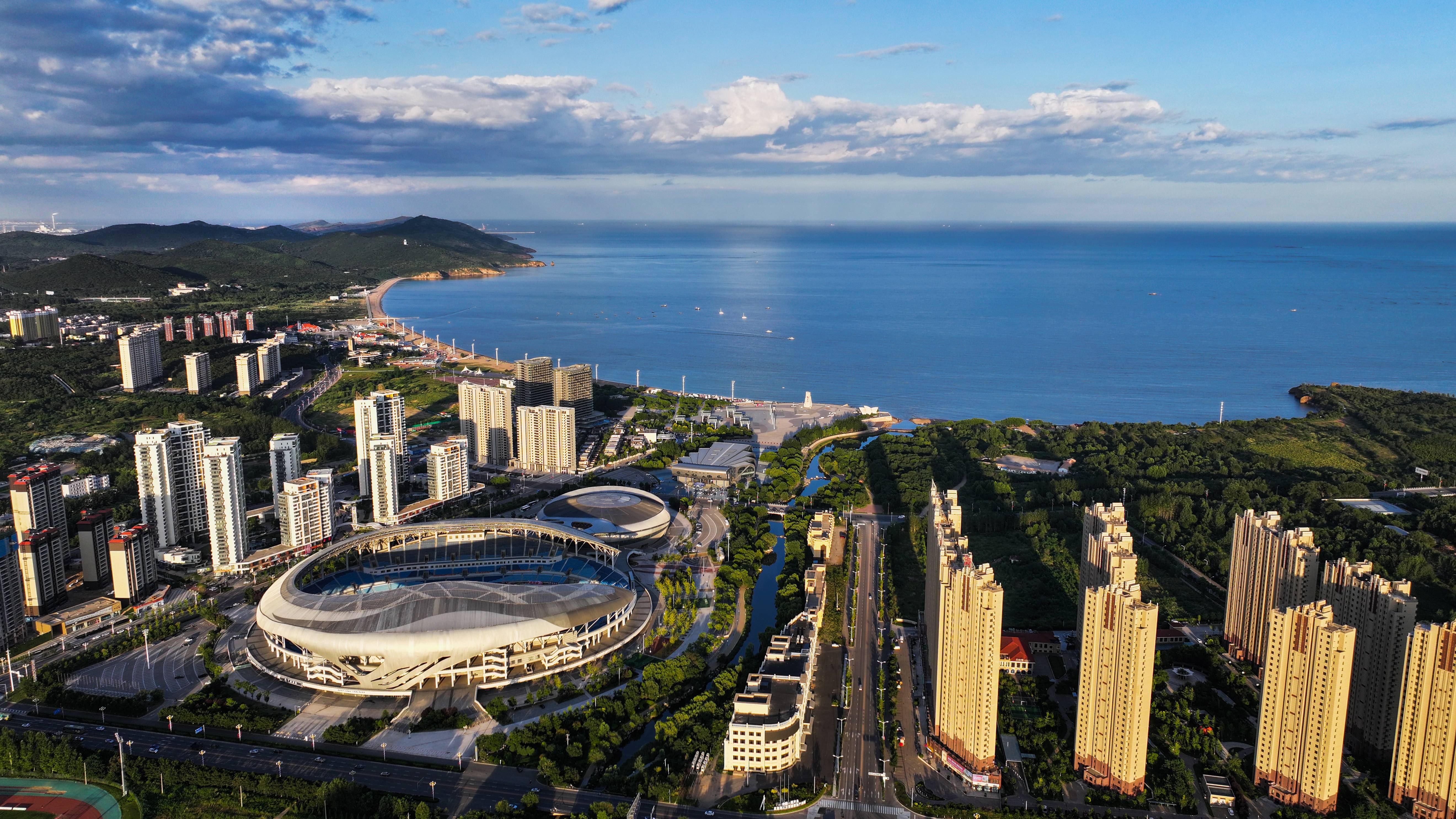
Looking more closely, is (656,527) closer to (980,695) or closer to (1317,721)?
(980,695)

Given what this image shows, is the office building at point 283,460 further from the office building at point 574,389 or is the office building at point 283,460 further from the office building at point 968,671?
the office building at point 968,671

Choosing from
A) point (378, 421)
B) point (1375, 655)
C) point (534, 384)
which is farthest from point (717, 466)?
point (1375, 655)

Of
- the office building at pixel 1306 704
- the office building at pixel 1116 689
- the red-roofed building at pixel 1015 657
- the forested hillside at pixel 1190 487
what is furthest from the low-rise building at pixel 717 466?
the office building at pixel 1306 704

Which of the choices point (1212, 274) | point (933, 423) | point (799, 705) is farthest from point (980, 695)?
point (1212, 274)

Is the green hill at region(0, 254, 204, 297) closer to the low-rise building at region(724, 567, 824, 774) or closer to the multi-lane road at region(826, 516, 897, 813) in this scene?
the multi-lane road at region(826, 516, 897, 813)

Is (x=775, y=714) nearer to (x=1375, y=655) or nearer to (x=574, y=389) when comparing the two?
(x=1375, y=655)

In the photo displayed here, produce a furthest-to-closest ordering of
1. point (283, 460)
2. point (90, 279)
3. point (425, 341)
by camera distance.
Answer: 1. point (90, 279)
2. point (425, 341)
3. point (283, 460)
